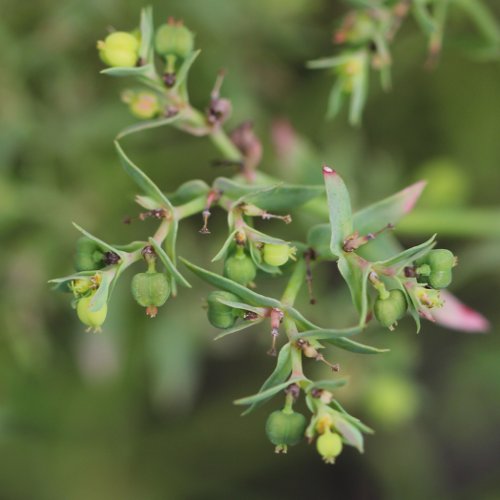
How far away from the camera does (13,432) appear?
4.83m

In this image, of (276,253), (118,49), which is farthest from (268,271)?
(118,49)

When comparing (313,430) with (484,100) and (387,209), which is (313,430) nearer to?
(387,209)

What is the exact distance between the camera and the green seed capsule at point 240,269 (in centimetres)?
212

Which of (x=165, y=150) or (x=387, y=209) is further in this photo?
(x=165, y=150)

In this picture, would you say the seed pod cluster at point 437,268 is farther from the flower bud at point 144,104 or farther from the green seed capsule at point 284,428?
the flower bud at point 144,104

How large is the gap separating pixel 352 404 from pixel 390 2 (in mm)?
2714

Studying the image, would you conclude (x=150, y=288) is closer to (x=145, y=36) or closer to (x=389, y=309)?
(x=389, y=309)

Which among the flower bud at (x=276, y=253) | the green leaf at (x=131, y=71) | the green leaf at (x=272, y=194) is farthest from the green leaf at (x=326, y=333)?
the green leaf at (x=131, y=71)

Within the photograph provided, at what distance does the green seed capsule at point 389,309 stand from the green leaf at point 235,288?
259 millimetres

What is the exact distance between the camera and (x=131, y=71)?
2.23 metres

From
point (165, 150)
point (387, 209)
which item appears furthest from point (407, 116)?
point (387, 209)

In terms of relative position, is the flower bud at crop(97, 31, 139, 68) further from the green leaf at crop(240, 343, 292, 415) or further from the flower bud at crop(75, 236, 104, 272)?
the green leaf at crop(240, 343, 292, 415)

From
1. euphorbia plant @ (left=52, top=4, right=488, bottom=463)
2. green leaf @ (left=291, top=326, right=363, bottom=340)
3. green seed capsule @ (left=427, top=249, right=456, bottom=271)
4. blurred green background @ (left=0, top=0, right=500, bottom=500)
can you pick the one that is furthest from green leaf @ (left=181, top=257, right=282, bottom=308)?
blurred green background @ (left=0, top=0, right=500, bottom=500)

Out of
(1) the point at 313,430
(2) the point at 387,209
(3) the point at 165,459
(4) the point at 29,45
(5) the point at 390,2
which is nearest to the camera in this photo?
(1) the point at 313,430
